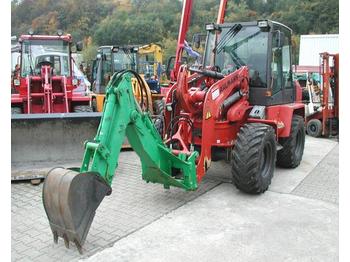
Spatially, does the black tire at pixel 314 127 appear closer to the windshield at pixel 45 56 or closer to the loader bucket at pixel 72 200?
the windshield at pixel 45 56

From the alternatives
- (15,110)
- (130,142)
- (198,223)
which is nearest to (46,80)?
(15,110)

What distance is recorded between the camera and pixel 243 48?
6.06 m

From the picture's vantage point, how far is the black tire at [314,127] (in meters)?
10.3

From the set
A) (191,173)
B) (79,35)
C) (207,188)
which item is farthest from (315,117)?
(79,35)

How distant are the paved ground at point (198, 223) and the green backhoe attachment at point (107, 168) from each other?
13.8 inches

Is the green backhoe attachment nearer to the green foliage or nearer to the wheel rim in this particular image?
the wheel rim

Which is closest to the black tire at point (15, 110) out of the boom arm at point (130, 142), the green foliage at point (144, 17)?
the boom arm at point (130, 142)

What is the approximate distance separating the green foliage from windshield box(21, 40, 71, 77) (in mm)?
24590

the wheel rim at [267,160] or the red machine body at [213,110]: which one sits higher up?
the red machine body at [213,110]

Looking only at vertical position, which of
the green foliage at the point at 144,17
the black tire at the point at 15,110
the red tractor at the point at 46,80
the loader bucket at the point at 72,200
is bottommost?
the loader bucket at the point at 72,200

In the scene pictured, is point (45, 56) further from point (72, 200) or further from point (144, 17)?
point (144, 17)

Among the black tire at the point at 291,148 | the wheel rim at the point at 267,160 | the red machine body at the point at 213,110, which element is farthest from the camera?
the black tire at the point at 291,148

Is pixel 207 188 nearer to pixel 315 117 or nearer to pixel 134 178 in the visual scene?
pixel 134 178

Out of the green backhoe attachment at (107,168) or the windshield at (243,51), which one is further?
the windshield at (243,51)
